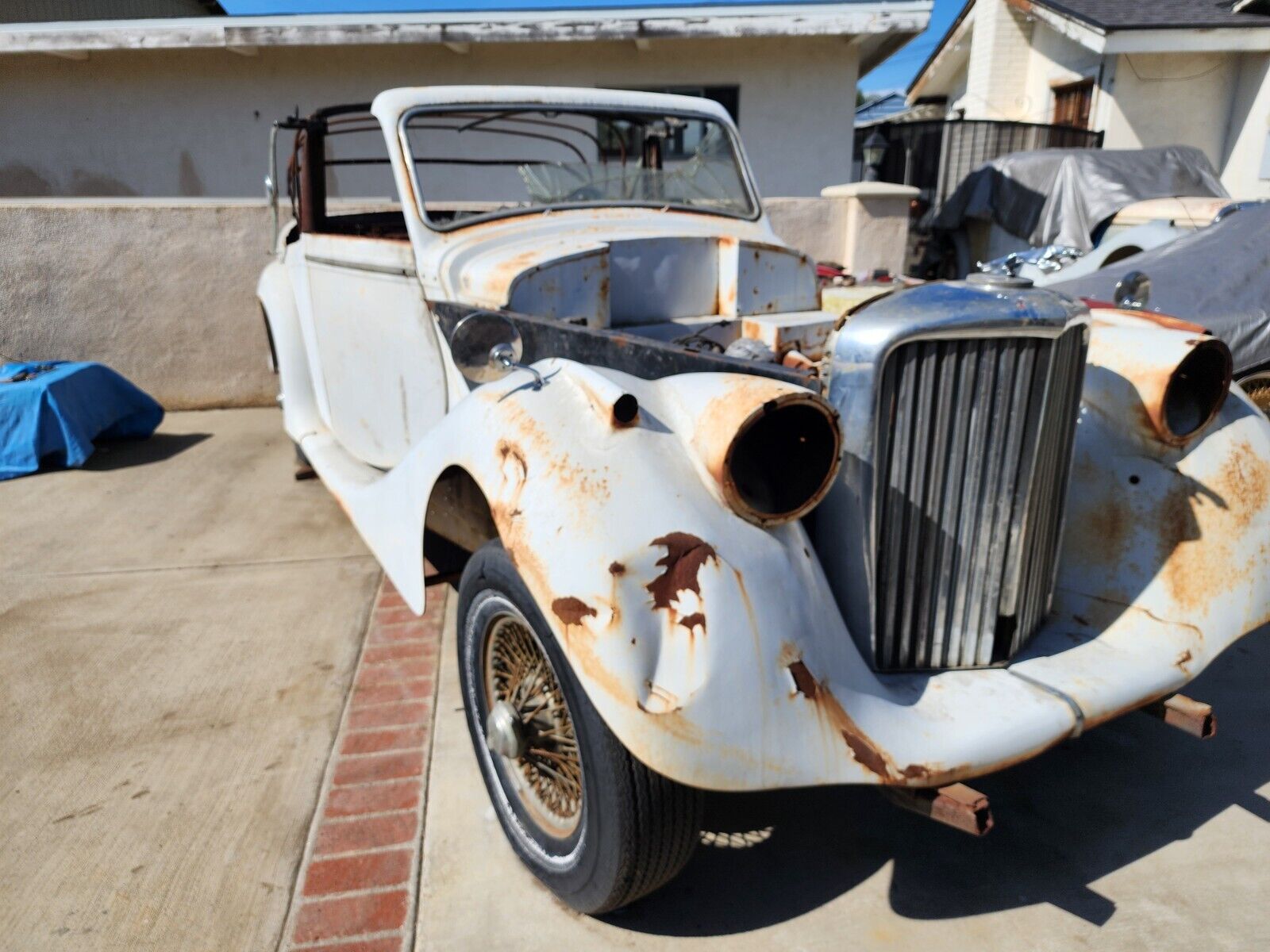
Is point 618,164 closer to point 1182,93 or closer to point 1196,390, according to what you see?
point 1196,390

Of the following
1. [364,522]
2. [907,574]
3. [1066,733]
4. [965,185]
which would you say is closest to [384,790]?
[364,522]

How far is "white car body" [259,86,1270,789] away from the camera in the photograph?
158cm

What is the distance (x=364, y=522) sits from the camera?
2727mm

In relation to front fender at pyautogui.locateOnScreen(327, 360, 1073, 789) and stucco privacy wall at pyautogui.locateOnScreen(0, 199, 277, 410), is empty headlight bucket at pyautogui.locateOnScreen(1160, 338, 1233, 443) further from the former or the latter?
stucco privacy wall at pyautogui.locateOnScreen(0, 199, 277, 410)

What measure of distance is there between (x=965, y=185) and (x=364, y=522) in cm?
905

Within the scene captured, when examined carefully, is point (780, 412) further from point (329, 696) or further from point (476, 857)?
point (329, 696)

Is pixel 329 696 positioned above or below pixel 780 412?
below

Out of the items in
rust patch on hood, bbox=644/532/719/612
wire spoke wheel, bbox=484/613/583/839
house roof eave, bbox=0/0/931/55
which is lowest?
wire spoke wheel, bbox=484/613/583/839

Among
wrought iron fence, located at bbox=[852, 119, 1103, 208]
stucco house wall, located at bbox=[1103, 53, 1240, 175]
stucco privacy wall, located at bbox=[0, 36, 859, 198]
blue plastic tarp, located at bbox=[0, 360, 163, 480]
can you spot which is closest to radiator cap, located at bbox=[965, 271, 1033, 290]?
blue plastic tarp, located at bbox=[0, 360, 163, 480]

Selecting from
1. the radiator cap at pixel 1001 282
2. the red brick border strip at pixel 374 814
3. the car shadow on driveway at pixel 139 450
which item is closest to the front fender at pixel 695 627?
the radiator cap at pixel 1001 282

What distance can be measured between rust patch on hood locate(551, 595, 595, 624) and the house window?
1235 cm

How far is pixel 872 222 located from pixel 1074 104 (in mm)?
7404

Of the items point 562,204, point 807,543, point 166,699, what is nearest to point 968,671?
point 807,543

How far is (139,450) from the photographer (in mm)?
5547
